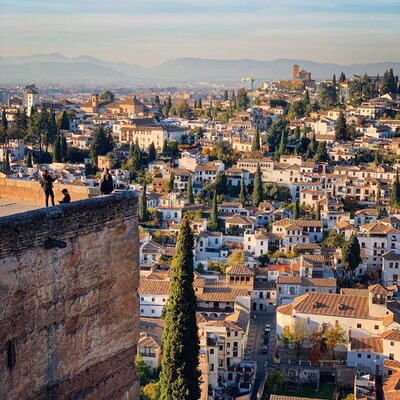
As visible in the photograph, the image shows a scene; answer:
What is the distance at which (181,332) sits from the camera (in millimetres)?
15234

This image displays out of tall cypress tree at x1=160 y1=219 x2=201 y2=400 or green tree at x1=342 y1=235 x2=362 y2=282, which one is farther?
green tree at x1=342 y1=235 x2=362 y2=282

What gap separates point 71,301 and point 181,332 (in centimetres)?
1077

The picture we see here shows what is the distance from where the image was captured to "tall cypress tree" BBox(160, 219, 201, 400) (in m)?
14.9

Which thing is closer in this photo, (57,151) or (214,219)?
(214,219)

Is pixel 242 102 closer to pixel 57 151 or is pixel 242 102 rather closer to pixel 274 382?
pixel 57 151

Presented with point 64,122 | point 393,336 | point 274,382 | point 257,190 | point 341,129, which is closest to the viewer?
point 274,382

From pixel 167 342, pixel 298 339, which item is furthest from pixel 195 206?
pixel 167 342

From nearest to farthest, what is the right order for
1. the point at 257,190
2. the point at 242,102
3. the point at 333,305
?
the point at 333,305, the point at 257,190, the point at 242,102

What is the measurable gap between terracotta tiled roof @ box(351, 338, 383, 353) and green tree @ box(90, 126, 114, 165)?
85.5 feet

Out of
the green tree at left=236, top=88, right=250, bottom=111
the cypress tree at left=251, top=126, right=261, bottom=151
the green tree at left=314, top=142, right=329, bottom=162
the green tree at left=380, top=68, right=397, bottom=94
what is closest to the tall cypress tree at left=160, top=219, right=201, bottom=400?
the green tree at left=314, top=142, right=329, bottom=162

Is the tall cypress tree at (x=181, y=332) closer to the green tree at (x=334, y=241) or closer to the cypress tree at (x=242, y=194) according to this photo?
the green tree at (x=334, y=241)

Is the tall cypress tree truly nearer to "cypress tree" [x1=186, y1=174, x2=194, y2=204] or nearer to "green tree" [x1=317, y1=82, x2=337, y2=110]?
"cypress tree" [x1=186, y1=174, x2=194, y2=204]

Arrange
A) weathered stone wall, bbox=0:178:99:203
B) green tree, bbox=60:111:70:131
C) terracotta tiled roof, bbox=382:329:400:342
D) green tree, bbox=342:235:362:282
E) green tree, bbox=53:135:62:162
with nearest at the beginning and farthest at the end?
weathered stone wall, bbox=0:178:99:203 < terracotta tiled roof, bbox=382:329:400:342 < green tree, bbox=342:235:362:282 < green tree, bbox=53:135:62:162 < green tree, bbox=60:111:70:131

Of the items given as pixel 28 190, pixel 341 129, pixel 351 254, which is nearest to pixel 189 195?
pixel 351 254
